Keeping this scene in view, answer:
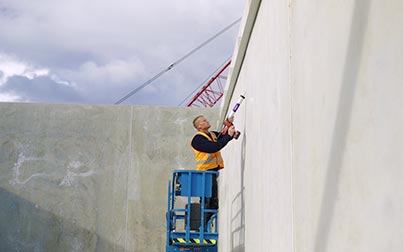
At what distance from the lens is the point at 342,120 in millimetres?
1881

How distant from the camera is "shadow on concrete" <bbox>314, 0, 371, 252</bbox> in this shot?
1.67 meters

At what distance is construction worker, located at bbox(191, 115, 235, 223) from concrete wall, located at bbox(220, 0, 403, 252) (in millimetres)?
1236

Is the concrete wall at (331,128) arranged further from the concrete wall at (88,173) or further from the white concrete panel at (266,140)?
the concrete wall at (88,173)

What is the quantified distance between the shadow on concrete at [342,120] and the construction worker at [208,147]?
3018mm

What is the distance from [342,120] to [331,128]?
0.14m

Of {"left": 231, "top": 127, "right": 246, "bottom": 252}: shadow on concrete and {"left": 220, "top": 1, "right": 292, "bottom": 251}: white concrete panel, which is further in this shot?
{"left": 231, "top": 127, "right": 246, "bottom": 252}: shadow on concrete

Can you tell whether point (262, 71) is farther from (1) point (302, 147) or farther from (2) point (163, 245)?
(2) point (163, 245)

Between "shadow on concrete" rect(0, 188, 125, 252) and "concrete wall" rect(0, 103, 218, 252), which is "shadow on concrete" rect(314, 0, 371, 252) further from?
"shadow on concrete" rect(0, 188, 125, 252)

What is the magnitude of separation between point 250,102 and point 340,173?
3153 millimetres

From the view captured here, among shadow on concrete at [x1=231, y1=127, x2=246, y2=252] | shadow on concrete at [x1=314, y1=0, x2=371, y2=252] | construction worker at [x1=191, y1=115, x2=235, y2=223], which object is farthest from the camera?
shadow on concrete at [x1=231, y1=127, x2=246, y2=252]

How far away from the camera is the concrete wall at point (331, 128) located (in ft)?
4.77

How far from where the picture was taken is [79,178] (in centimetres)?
1063

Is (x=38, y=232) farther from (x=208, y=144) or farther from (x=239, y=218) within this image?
(x=208, y=144)

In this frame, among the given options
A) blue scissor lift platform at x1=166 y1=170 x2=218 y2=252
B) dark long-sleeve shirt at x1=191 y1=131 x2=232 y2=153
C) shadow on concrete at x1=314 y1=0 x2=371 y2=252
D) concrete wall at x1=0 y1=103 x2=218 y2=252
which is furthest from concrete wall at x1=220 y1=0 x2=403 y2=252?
concrete wall at x1=0 y1=103 x2=218 y2=252
